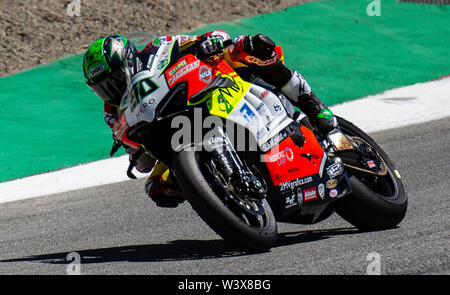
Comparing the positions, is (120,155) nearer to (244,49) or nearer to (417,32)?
(244,49)

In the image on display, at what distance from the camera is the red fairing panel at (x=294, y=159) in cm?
505

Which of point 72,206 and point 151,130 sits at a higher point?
point 151,130

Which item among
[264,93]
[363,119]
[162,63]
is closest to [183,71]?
[162,63]

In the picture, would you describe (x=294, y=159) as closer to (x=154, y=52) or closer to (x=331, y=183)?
(x=331, y=183)

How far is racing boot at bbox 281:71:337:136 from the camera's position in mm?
5535

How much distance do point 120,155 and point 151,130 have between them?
177 inches

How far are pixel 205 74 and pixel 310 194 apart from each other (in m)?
1.08

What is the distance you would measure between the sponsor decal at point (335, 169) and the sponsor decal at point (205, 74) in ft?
3.60

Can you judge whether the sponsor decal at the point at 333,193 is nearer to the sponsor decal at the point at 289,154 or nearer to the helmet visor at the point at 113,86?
the sponsor decal at the point at 289,154

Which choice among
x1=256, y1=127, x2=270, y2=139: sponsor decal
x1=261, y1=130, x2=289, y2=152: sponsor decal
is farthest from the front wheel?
x1=256, y1=127, x2=270, y2=139: sponsor decal

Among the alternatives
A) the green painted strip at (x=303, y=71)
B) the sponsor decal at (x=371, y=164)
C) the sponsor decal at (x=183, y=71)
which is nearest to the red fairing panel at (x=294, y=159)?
the sponsor decal at (x=371, y=164)

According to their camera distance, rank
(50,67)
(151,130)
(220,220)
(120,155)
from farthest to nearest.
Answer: (50,67)
(120,155)
(151,130)
(220,220)
